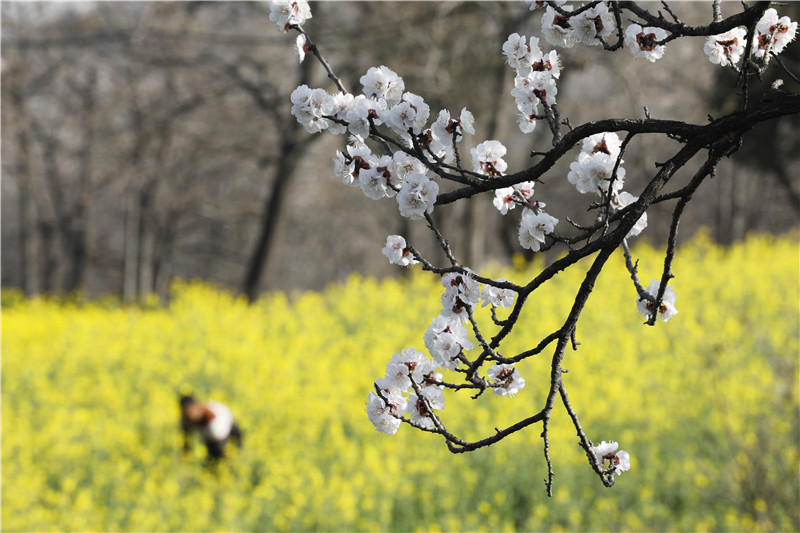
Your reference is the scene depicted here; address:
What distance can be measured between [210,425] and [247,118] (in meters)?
11.0

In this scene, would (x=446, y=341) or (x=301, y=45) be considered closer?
(x=446, y=341)

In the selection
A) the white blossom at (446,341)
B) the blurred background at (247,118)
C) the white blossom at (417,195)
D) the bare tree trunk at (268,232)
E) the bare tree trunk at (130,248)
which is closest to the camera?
the white blossom at (417,195)

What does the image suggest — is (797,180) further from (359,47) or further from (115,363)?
(115,363)

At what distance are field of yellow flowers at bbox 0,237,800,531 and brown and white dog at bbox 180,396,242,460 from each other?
0.49 feet

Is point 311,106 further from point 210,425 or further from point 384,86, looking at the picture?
point 210,425

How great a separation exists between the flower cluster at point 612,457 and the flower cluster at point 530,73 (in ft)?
2.33

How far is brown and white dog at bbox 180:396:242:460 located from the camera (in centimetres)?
668

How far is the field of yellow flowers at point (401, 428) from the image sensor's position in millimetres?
5410

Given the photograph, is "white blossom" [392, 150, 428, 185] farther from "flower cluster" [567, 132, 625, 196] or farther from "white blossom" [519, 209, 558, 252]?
"flower cluster" [567, 132, 625, 196]

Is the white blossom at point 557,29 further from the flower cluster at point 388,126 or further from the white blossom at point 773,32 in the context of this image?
the white blossom at point 773,32

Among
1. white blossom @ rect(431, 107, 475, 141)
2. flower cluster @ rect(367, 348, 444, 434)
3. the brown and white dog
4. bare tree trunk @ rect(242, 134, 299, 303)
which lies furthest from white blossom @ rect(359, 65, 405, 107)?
bare tree trunk @ rect(242, 134, 299, 303)

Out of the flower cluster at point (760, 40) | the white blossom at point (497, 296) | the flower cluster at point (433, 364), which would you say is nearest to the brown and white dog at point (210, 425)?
the flower cluster at point (433, 364)

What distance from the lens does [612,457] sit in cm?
148

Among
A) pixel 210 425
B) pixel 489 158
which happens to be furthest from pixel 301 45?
pixel 210 425
